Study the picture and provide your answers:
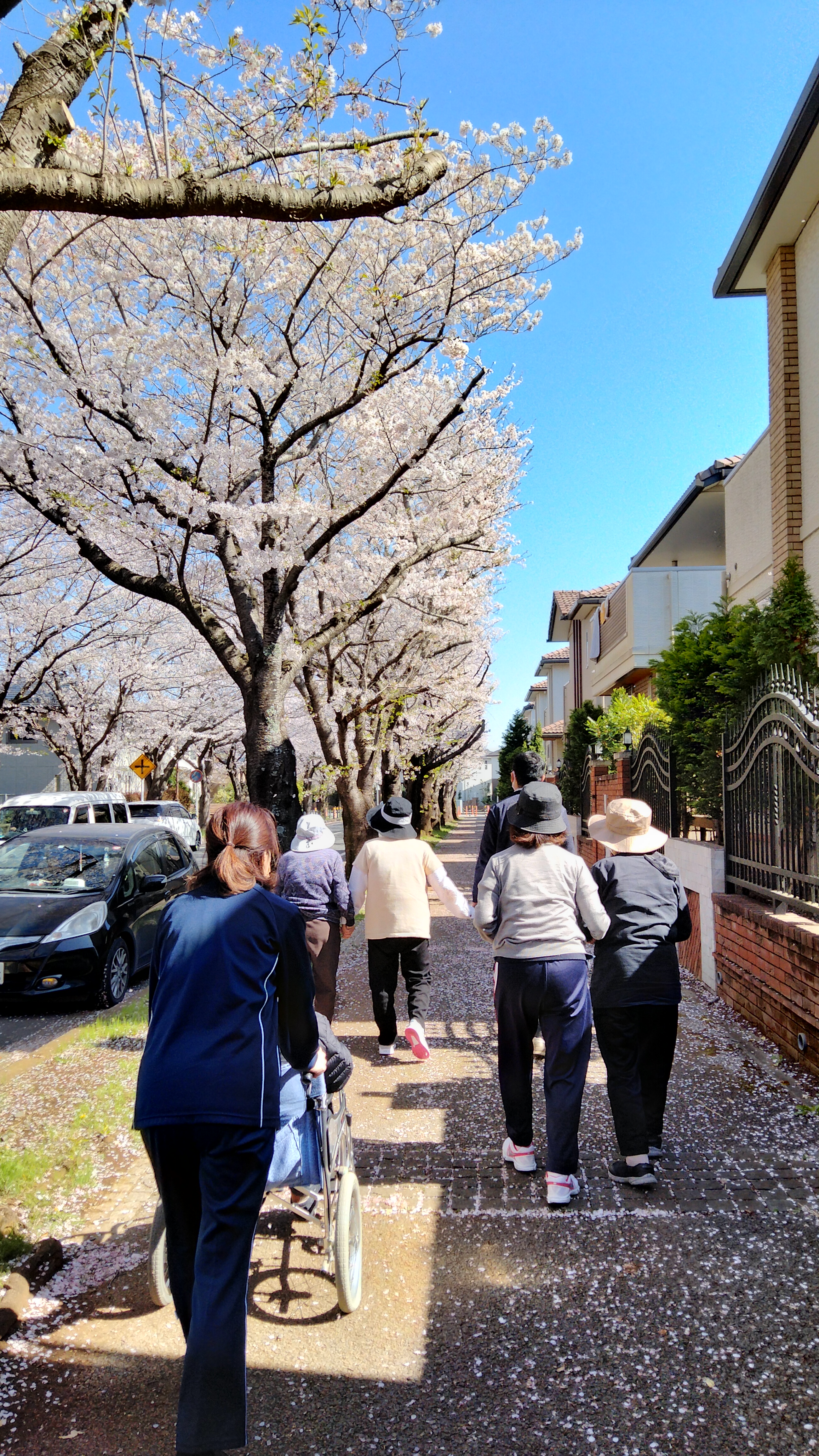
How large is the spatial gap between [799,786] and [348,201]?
4.26 m

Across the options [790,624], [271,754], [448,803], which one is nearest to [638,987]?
[271,754]

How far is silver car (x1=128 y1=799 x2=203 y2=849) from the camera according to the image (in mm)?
24453

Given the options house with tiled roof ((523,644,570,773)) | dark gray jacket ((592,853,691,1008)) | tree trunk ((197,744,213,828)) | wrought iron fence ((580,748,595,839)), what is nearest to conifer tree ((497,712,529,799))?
house with tiled roof ((523,644,570,773))

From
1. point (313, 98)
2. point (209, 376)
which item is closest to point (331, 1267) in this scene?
point (313, 98)

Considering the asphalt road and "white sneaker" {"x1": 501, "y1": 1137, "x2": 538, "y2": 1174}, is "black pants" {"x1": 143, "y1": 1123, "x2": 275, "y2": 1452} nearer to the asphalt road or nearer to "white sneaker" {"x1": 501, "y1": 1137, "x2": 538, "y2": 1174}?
"white sneaker" {"x1": 501, "y1": 1137, "x2": 538, "y2": 1174}

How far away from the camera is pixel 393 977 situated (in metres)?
6.33

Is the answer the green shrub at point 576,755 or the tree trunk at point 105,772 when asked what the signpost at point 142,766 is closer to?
the tree trunk at point 105,772

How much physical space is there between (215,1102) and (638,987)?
94.6 inches

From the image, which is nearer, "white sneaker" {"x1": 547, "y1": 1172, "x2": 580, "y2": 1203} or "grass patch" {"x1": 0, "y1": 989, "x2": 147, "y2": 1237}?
"white sneaker" {"x1": 547, "y1": 1172, "x2": 580, "y2": 1203}

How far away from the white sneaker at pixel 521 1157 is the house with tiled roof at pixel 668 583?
11.4m

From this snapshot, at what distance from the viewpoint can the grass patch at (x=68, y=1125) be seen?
423cm

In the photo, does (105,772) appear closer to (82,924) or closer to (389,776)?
(389,776)

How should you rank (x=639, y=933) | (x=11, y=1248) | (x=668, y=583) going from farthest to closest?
(x=668, y=583), (x=639, y=933), (x=11, y=1248)

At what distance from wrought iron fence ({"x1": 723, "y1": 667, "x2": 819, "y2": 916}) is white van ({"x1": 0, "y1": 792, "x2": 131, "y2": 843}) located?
27.4 ft
